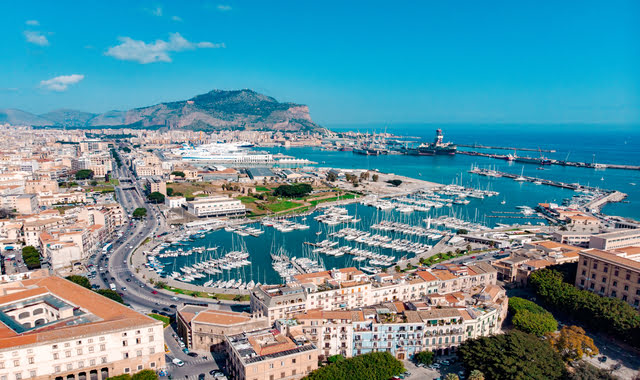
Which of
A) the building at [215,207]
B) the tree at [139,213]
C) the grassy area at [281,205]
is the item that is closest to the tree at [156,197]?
the building at [215,207]

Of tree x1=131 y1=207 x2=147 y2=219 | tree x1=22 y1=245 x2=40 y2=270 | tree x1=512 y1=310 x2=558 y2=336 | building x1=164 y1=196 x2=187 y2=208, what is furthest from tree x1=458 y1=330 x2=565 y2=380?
building x1=164 y1=196 x2=187 y2=208

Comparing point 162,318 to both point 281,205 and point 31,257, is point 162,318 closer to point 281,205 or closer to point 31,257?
point 31,257

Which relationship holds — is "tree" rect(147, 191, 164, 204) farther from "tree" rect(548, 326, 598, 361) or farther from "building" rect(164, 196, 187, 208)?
"tree" rect(548, 326, 598, 361)

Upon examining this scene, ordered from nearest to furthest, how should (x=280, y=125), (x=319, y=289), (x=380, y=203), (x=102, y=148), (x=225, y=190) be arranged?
(x=319, y=289) → (x=380, y=203) → (x=225, y=190) → (x=102, y=148) → (x=280, y=125)

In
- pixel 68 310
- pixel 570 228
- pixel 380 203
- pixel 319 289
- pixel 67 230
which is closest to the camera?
pixel 68 310

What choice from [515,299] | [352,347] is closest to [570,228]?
[515,299]

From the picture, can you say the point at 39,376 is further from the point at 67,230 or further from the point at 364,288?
the point at 67,230
